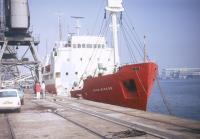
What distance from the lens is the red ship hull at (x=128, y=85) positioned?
26.2m

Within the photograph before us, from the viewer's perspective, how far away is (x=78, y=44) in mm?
41250

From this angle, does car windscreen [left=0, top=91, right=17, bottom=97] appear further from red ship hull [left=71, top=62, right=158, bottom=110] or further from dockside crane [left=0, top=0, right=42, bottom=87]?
dockside crane [left=0, top=0, right=42, bottom=87]

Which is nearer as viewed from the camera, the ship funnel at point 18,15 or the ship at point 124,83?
the ship at point 124,83

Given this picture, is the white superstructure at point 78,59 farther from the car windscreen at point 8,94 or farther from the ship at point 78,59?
the car windscreen at point 8,94

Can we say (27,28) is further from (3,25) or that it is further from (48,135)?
(48,135)

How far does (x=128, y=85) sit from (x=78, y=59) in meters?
13.6

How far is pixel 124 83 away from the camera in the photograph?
91.7 feet

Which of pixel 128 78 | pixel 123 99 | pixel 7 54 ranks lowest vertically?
pixel 123 99

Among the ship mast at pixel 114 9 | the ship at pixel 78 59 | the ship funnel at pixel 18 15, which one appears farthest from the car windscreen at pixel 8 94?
the ship funnel at pixel 18 15

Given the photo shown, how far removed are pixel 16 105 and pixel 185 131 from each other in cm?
1275

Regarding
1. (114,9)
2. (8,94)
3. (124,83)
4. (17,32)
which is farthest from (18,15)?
(8,94)

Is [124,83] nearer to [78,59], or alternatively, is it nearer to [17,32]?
[78,59]

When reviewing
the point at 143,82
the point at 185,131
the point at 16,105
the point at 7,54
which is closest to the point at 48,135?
the point at 185,131

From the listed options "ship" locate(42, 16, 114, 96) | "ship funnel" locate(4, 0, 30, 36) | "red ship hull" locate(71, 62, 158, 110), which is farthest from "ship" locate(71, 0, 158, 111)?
"ship funnel" locate(4, 0, 30, 36)
